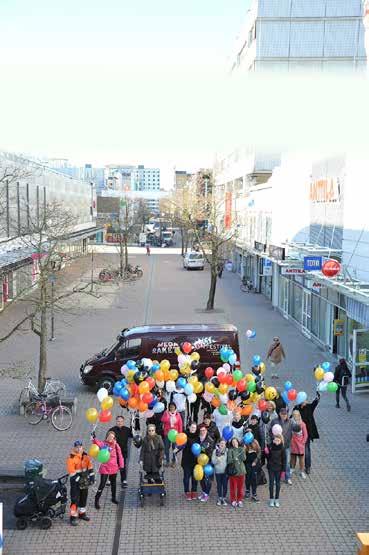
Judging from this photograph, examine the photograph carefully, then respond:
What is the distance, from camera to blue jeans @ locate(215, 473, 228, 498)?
12305 millimetres

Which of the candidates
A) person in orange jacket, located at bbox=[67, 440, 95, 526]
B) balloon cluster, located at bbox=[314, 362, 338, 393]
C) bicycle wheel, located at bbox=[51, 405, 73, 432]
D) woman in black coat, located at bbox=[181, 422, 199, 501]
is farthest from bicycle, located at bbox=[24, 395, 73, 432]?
balloon cluster, located at bbox=[314, 362, 338, 393]

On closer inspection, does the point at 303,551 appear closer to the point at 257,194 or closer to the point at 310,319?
the point at 310,319

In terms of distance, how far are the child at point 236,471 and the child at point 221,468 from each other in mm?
91

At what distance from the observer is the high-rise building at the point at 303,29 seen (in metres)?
54.6

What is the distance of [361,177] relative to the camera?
76.6 feet

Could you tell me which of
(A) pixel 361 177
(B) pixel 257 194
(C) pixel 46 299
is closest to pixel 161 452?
(C) pixel 46 299

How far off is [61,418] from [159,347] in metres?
4.61

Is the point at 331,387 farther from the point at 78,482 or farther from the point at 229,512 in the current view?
the point at 78,482

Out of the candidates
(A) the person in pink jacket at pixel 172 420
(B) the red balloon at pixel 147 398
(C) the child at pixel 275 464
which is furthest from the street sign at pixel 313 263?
(C) the child at pixel 275 464

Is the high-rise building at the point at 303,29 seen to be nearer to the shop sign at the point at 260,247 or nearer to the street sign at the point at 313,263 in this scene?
the shop sign at the point at 260,247

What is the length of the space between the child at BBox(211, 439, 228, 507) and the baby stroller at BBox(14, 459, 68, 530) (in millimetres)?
2672

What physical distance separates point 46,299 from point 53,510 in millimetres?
8307

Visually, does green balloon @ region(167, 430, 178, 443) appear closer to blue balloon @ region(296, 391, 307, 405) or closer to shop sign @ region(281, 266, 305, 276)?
blue balloon @ region(296, 391, 307, 405)

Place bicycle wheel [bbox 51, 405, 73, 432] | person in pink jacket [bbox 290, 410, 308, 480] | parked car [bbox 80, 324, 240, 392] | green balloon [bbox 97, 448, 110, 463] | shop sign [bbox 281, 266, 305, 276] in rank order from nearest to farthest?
1. green balloon [bbox 97, 448, 110, 463]
2. person in pink jacket [bbox 290, 410, 308, 480]
3. bicycle wheel [bbox 51, 405, 73, 432]
4. parked car [bbox 80, 324, 240, 392]
5. shop sign [bbox 281, 266, 305, 276]
